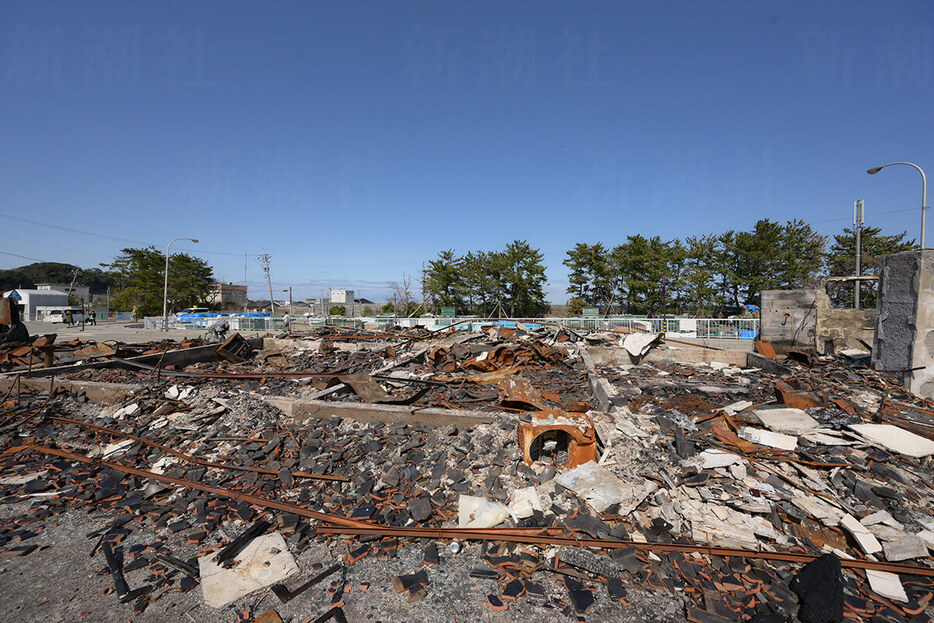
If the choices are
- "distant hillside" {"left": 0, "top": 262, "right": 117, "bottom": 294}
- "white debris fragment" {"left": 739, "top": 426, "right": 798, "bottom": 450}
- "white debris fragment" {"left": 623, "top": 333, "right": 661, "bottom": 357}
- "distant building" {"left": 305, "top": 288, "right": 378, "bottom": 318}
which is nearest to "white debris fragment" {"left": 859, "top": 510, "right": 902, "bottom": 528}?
"white debris fragment" {"left": 739, "top": 426, "right": 798, "bottom": 450}

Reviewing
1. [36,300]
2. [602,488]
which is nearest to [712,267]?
[602,488]

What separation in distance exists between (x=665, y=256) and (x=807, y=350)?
82.4ft

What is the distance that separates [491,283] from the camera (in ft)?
131

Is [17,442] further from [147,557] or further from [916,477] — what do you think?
[916,477]

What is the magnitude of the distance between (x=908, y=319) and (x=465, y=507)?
8766 mm

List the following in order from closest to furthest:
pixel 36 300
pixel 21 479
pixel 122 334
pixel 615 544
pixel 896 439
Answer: pixel 615 544 < pixel 896 439 < pixel 21 479 < pixel 122 334 < pixel 36 300

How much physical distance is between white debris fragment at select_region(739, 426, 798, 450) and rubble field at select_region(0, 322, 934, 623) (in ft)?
0.09

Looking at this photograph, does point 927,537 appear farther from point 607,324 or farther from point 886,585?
point 607,324

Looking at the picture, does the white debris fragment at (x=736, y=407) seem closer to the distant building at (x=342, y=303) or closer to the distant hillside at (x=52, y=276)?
the distant building at (x=342, y=303)

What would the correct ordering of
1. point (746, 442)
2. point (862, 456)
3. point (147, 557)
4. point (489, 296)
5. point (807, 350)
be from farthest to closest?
1. point (489, 296)
2. point (807, 350)
3. point (746, 442)
4. point (862, 456)
5. point (147, 557)

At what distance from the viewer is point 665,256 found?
115 ft

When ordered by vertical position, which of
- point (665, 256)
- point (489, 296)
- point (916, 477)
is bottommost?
Result: point (916, 477)

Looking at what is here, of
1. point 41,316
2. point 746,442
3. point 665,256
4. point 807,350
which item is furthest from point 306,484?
point 41,316

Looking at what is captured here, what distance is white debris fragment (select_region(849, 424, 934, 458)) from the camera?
14.3 ft
